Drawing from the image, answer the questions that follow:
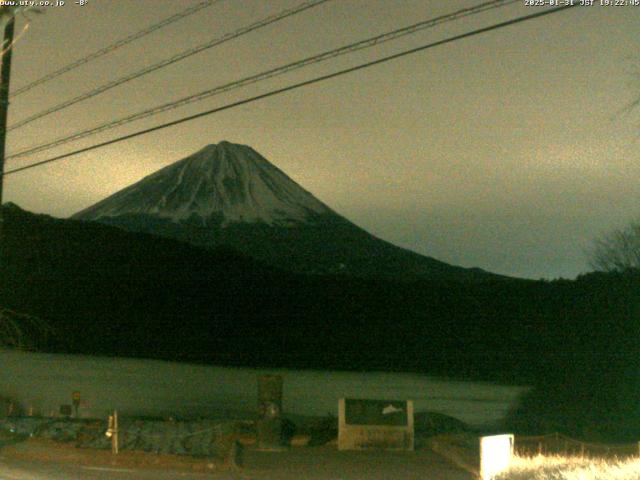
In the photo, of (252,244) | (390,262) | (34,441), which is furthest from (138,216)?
(34,441)

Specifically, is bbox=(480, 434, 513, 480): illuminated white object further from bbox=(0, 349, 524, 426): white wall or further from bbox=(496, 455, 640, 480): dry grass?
bbox=(0, 349, 524, 426): white wall

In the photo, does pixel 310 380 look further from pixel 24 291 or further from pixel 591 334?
pixel 24 291

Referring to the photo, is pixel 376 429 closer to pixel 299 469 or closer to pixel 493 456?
pixel 299 469

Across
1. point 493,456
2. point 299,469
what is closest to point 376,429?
point 299,469

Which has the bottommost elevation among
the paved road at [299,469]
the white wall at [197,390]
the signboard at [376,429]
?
the white wall at [197,390]

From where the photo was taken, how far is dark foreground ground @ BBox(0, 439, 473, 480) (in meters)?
13.2

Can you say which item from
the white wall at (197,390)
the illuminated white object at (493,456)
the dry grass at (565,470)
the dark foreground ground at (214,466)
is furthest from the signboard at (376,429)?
the white wall at (197,390)

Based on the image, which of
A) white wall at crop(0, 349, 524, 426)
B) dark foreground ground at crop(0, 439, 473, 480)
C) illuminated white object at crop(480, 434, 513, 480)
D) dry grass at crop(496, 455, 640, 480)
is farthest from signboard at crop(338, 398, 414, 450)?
white wall at crop(0, 349, 524, 426)

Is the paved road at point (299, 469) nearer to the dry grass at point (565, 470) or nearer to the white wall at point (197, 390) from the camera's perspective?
the dry grass at point (565, 470)

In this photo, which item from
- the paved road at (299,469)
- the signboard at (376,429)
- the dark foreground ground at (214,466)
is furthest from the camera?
the signboard at (376,429)

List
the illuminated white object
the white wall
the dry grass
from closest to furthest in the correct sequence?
the dry grass, the illuminated white object, the white wall

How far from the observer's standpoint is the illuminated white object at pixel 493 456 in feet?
37.0

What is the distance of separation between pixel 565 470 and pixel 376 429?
6.42 meters

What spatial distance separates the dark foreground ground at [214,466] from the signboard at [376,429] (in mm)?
311
